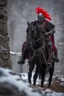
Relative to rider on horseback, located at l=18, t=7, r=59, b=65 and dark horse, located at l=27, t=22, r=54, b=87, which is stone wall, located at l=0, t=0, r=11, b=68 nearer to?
dark horse, located at l=27, t=22, r=54, b=87

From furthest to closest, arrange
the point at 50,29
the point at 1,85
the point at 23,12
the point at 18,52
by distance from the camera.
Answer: the point at 23,12 → the point at 18,52 → the point at 50,29 → the point at 1,85

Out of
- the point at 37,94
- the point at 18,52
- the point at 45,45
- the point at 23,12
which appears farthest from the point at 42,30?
the point at 23,12

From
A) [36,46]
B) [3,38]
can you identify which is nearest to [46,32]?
[36,46]

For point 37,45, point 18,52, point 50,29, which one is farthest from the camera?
point 18,52

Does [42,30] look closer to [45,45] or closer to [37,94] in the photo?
[45,45]

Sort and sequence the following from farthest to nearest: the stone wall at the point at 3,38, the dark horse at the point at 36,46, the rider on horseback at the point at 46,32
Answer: the rider on horseback at the point at 46,32, the dark horse at the point at 36,46, the stone wall at the point at 3,38

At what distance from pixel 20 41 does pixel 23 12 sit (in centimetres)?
442

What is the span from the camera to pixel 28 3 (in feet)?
170

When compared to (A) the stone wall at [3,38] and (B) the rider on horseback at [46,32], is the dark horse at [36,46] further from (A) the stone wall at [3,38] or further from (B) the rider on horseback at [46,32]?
(A) the stone wall at [3,38]

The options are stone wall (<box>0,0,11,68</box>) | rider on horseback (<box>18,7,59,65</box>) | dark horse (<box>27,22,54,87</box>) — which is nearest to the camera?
stone wall (<box>0,0,11,68</box>)

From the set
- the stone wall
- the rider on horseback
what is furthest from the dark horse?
the stone wall

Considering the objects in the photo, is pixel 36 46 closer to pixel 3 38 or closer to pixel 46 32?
pixel 46 32

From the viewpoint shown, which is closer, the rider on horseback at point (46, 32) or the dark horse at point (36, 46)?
the dark horse at point (36, 46)

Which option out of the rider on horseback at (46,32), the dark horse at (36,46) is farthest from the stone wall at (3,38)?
the rider on horseback at (46,32)
